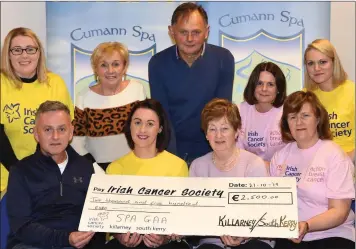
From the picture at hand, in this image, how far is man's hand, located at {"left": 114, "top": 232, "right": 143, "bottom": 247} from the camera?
2993 mm

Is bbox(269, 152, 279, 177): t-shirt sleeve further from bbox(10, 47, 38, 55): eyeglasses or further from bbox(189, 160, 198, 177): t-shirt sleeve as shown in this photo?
bbox(10, 47, 38, 55): eyeglasses

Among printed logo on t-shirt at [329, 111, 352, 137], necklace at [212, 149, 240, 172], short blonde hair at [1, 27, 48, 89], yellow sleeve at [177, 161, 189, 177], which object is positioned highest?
short blonde hair at [1, 27, 48, 89]

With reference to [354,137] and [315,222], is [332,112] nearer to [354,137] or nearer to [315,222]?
[354,137]

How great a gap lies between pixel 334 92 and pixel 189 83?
99 centimetres

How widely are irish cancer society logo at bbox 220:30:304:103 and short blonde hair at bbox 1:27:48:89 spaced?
1.65 metres

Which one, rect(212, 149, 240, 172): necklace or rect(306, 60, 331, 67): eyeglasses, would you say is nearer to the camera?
rect(212, 149, 240, 172): necklace

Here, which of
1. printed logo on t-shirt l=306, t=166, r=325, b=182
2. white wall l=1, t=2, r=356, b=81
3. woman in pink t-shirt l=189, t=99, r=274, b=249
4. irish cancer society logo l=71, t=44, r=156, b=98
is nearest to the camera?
printed logo on t-shirt l=306, t=166, r=325, b=182

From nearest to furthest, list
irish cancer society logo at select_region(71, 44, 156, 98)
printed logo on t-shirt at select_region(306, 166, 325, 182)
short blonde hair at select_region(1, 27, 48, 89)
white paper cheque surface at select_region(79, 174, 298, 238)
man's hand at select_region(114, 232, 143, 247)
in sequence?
white paper cheque surface at select_region(79, 174, 298, 238) < man's hand at select_region(114, 232, 143, 247) < printed logo on t-shirt at select_region(306, 166, 325, 182) < short blonde hair at select_region(1, 27, 48, 89) < irish cancer society logo at select_region(71, 44, 156, 98)

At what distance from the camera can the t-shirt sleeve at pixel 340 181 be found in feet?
9.96

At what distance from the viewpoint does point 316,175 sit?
123 inches

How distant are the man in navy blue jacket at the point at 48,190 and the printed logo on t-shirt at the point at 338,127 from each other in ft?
5.43

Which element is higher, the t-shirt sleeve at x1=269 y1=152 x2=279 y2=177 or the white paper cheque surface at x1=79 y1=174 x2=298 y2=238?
the t-shirt sleeve at x1=269 y1=152 x2=279 y2=177

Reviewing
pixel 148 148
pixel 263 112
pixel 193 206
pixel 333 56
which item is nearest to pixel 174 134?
pixel 148 148

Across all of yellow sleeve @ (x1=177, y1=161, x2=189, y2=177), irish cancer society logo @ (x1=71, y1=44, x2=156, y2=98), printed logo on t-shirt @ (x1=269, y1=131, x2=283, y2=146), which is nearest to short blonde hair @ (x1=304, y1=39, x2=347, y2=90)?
printed logo on t-shirt @ (x1=269, y1=131, x2=283, y2=146)
